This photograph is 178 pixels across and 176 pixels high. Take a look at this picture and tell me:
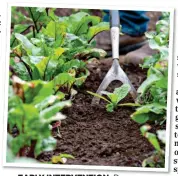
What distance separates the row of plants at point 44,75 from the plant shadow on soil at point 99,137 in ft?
0.17

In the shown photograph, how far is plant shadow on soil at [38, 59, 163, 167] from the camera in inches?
82.4

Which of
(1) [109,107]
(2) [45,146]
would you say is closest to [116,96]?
(1) [109,107]

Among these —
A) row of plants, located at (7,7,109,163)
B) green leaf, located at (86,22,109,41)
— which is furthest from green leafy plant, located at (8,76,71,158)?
green leaf, located at (86,22,109,41)

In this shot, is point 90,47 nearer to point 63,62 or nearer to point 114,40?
point 114,40

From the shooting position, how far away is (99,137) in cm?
224

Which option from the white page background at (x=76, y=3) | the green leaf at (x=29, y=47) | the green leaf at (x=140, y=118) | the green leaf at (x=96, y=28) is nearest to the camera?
the white page background at (x=76, y=3)

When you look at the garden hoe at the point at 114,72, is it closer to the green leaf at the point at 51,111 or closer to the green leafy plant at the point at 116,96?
the green leafy plant at the point at 116,96

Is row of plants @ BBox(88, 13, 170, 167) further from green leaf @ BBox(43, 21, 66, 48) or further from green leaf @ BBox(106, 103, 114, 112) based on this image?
green leaf @ BBox(43, 21, 66, 48)

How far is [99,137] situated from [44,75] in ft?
1.08

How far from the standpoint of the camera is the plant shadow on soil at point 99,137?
82.4 inches

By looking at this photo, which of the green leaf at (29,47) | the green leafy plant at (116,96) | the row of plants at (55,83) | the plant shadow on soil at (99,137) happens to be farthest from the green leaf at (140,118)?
the green leaf at (29,47)

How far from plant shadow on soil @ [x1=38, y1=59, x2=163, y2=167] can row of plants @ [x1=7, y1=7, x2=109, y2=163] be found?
52mm

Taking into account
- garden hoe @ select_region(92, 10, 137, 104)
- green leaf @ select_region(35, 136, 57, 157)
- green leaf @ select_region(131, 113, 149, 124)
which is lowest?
green leaf @ select_region(35, 136, 57, 157)

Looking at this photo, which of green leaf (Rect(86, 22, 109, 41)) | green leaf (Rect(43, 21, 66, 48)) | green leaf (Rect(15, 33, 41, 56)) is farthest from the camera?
green leaf (Rect(86, 22, 109, 41))
